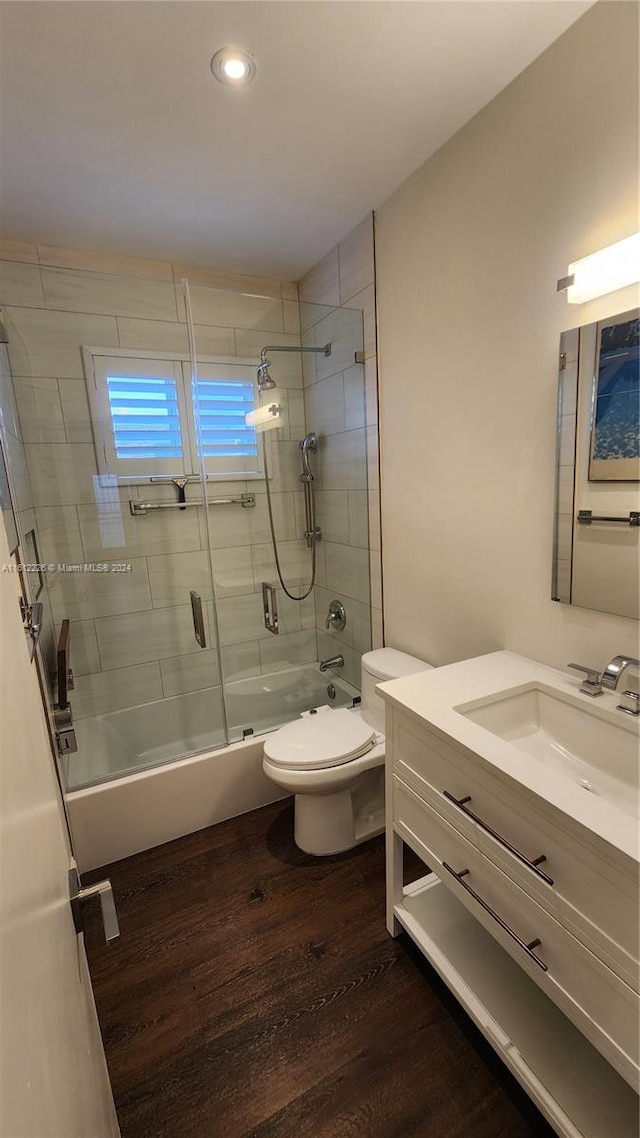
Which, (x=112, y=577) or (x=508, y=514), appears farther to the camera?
(x=112, y=577)

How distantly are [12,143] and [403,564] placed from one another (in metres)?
2.09

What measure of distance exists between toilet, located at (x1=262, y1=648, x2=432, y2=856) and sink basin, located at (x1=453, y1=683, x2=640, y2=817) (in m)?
0.61

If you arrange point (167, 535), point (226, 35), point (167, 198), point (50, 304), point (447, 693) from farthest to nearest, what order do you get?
point (167, 535), point (50, 304), point (167, 198), point (447, 693), point (226, 35)

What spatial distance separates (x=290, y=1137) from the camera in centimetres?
112

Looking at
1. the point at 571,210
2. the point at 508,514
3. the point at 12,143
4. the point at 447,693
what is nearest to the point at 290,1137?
the point at 447,693

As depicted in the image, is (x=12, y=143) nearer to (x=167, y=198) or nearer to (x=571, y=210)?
(x=167, y=198)

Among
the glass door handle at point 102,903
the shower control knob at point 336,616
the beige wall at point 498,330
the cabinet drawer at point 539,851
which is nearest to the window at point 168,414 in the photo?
the beige wall at point 498,330

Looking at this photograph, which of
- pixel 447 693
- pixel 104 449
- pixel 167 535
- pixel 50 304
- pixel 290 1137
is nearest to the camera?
pixel 290 1137

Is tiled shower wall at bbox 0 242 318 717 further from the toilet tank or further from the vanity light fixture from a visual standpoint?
the vanity light fixture

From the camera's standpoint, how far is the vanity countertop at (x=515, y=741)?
0.87 m

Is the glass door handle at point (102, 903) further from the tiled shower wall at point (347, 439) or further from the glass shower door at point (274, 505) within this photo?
the tiled shower wall at point (347, 439)

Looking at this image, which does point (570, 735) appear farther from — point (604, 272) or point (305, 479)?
point (305, 479)

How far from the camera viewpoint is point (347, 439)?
8.10 feet

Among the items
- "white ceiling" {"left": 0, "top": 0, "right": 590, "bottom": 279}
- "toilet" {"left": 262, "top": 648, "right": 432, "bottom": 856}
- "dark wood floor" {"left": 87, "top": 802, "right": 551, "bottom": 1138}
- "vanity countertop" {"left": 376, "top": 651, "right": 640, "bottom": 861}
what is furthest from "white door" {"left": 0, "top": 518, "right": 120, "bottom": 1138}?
"white ceiling" {"left": 0, "top": 0, "right": 590, "bottom": 279}
